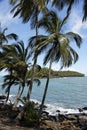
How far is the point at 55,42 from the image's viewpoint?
936 inches

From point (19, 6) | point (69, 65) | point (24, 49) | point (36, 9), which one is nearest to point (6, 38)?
point (24, 49)

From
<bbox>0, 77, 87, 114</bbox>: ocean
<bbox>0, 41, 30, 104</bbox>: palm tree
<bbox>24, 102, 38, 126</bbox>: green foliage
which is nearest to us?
<bbox>24, 102, 38, 126</bbox>: green foliage

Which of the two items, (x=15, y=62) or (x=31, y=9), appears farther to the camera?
(x=15, y=62)

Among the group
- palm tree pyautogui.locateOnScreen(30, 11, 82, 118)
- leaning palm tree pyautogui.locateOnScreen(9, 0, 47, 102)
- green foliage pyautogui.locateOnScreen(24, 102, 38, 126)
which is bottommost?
green foliage pyautogui.locateOnScreen(24, 102, 38, 126)

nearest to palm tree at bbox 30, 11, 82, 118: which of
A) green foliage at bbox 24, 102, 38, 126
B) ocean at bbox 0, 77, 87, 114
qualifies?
green foliage at bbox 24, 102, 38, 126

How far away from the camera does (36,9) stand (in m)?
25.6

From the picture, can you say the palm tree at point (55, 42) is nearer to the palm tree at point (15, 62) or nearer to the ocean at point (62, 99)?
the palm tree at point (15, 62)

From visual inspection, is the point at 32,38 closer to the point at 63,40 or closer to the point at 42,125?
the point at 63,40

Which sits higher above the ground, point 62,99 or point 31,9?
point 62,99

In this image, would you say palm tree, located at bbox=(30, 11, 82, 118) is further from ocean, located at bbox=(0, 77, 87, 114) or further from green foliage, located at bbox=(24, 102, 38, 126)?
ocean, located at bbox=(0, 77, 87, 114)

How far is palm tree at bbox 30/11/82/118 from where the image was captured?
2349 centimetres

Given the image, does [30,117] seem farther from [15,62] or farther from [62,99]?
[62,99]

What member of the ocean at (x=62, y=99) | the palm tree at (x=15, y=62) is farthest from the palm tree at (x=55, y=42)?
the ocean at (x=62, y=99)

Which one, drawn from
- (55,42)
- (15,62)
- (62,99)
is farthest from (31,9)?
(62,99)
